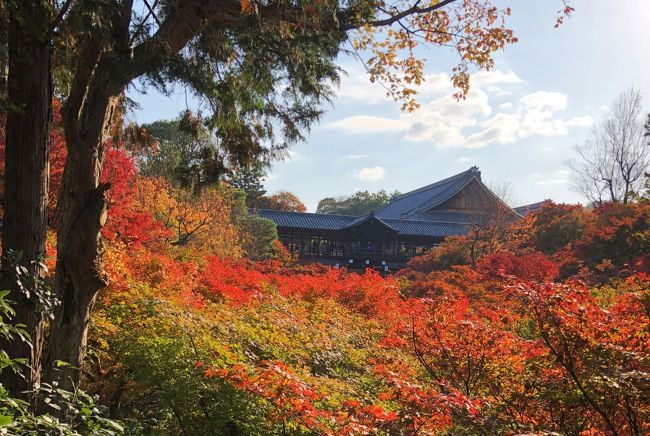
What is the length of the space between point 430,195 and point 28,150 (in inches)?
1416

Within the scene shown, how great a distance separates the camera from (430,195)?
38188mm

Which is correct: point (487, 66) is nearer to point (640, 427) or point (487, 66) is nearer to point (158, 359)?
point (640, 427)

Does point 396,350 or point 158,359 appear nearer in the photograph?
point 158,359

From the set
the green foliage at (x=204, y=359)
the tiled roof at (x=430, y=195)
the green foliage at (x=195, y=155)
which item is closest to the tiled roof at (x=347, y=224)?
the tiled roof at (x=430, y=195)

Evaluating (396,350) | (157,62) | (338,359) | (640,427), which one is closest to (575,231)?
(396,350)

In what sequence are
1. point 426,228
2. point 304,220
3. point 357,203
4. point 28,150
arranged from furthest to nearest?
point 357,203 < point 426,228 < point 304,220 < point 28,150

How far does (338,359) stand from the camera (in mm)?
6008

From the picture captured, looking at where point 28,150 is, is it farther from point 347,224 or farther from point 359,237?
point 347,224

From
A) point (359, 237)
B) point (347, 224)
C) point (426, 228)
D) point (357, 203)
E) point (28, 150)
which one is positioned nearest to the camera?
point (28, 150)

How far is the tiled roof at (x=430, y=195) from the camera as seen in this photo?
1366 inches

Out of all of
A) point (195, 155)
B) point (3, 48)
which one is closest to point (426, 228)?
point (195, 155)

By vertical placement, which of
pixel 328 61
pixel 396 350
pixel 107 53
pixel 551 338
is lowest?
pixel 396 350

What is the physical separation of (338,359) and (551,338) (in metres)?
2.70

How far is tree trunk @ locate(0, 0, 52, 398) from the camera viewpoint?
11.5ft
